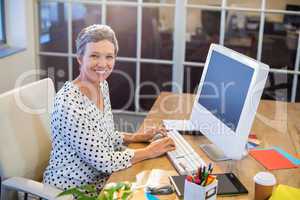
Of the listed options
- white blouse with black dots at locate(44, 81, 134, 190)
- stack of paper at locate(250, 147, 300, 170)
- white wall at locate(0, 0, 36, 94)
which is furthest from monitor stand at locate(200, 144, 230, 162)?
white wall at locate(0, 0, 36, 94)

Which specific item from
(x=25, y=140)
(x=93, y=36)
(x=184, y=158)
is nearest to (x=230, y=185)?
(x=184, y=158)

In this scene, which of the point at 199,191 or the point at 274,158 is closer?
the point at 199,191

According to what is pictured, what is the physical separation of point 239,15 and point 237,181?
1752mm

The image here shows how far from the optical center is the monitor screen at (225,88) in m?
1.58

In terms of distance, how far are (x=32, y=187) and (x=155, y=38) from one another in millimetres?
1818

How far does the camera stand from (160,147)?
176cm

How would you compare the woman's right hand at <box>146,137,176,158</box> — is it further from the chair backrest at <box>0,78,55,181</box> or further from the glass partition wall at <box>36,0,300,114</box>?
the glass partition wall at <box>36,0,300,114</box>

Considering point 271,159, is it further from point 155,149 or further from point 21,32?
point 21,32

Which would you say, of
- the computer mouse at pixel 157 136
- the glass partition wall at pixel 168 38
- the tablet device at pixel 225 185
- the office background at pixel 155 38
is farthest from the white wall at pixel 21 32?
the tablet device at pixel 225 185

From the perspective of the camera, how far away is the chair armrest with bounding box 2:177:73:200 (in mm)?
1552

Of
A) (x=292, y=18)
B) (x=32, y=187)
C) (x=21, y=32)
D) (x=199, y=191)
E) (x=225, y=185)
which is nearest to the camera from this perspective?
(x=199, y=191)

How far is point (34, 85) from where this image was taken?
1.95 m

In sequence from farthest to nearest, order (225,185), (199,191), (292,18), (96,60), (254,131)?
(292,18)
(254,131)
(96,60)
(225,185)
(199,191)

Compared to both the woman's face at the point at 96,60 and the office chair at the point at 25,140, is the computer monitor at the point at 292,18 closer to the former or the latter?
the woman's face at the point at 96,60
